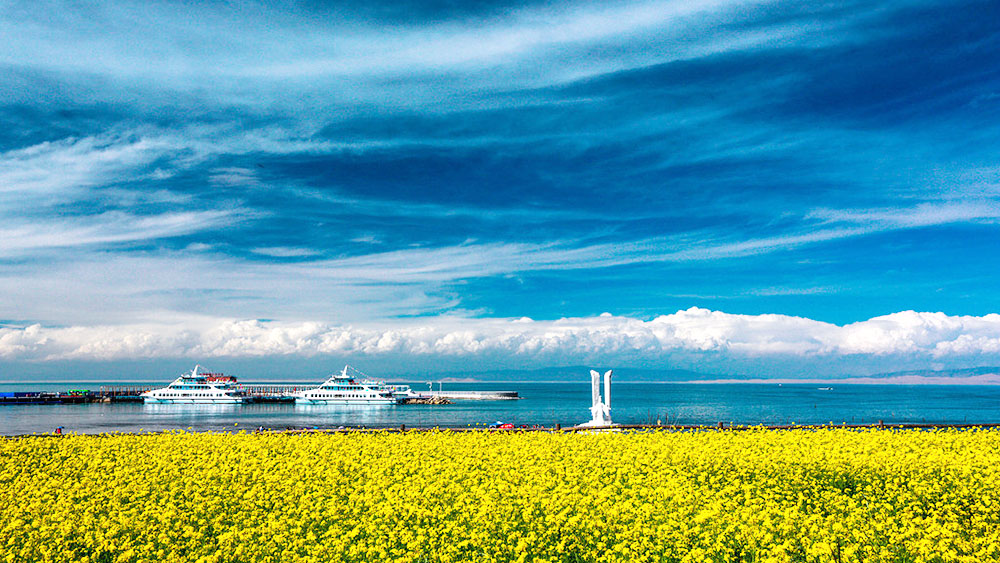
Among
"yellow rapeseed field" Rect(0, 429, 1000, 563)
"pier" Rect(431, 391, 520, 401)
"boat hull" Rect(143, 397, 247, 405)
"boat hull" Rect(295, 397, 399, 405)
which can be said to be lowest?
"pier" Rect(431, 391, 520, 401)

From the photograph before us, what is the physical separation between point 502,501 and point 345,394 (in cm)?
12185

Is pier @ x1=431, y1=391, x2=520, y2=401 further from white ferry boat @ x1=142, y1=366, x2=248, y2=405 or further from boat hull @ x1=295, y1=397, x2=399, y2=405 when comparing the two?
white ferry boat @ x1=142, y1=366, x2=248, y2=405

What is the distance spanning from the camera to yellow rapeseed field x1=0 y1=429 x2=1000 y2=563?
11.3 metres

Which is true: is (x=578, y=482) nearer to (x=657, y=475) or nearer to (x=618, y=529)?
(x=657, y=475)

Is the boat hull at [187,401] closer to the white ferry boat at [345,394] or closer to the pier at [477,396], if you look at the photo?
the white ferry boat at [345,394]

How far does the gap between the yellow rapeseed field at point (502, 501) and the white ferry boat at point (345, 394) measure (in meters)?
109

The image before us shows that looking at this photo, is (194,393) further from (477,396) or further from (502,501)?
(502,501)

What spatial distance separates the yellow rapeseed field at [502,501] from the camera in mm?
11336

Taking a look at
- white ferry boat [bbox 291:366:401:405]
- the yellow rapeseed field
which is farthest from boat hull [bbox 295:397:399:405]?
the yellow rapeseed field

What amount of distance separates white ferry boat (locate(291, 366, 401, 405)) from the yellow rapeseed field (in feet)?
356

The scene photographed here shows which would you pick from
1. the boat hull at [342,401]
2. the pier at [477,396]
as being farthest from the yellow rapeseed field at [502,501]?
the pier at [477,396]

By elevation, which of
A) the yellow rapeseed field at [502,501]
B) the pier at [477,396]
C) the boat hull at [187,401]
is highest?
the yellow rapeseed field at [502,501]

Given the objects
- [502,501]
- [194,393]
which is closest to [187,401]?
[194,393]

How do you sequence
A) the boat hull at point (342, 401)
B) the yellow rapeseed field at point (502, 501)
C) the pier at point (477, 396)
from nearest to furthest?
1. the yellow rapeseed field at point (502, 501)
2. the boat hull at point (342, 401)
3. the pier at point (477, 396)
